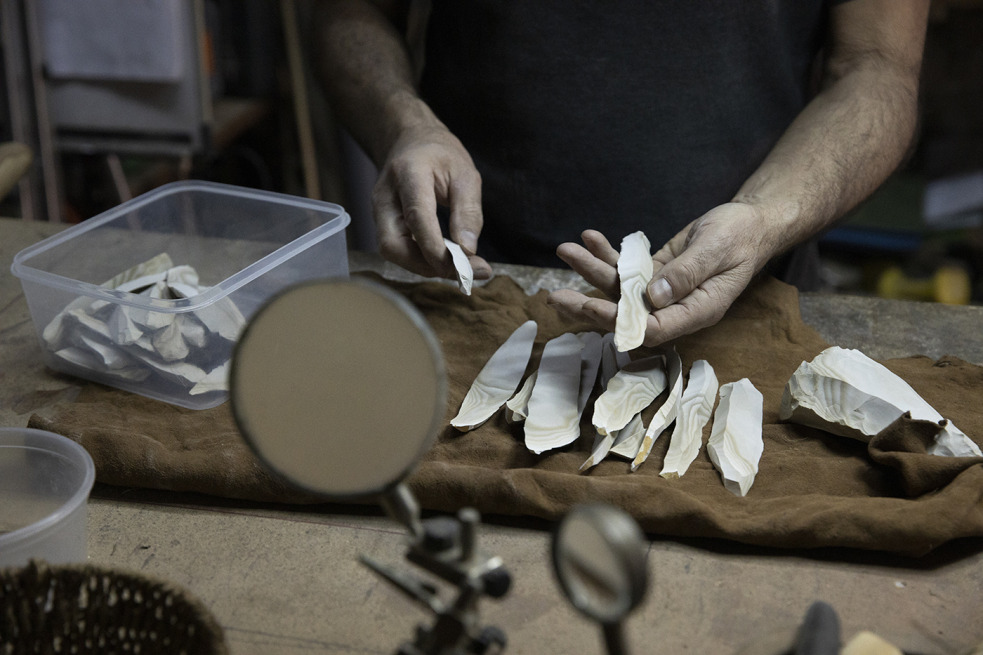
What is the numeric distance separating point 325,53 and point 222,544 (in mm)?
1368

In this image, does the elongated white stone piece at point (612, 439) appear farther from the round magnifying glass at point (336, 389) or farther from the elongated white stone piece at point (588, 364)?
the round magnifying glass at point (336, 389)

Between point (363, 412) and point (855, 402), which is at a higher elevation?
point (363, 412)

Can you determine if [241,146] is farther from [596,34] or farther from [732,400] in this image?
[732,400]

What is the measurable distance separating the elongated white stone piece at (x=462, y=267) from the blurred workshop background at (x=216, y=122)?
1751 mm

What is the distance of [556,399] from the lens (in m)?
1.24

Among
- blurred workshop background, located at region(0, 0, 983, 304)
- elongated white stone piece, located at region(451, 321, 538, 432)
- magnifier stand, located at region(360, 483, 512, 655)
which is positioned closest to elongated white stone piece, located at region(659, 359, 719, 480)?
elongated white stone piece, located at region(451, 321, 538, 432)

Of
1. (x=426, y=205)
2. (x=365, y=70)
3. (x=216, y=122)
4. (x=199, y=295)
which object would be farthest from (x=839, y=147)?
(x=216, y=122)

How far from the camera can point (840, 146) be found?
163 centimetres

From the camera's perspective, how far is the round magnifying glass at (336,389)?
576mm

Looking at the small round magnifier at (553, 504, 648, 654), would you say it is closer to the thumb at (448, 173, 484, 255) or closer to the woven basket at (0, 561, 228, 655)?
the woven basket at (0, 561, 228, 655)

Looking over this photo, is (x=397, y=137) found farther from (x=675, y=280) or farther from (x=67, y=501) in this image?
(x=67, y=501)

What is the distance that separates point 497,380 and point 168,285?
559 mm

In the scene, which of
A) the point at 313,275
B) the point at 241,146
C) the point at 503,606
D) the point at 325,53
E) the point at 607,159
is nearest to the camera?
the point at 503,606

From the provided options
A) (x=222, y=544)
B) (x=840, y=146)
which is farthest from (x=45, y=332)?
(x=840, y=146)
